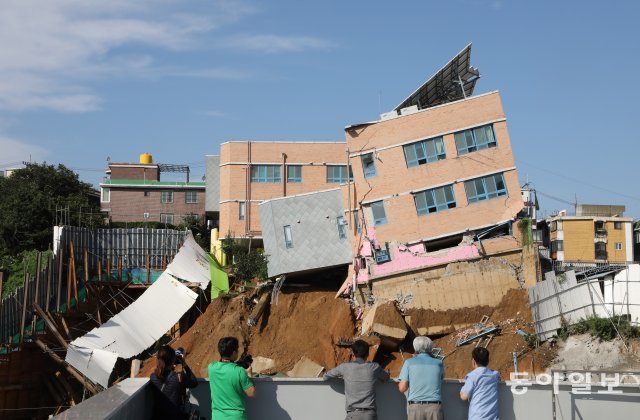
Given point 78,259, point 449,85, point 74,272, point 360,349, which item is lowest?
point 360,349

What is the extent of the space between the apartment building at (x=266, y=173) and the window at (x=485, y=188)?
1235 cm

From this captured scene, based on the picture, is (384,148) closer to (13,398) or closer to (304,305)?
(304,305)

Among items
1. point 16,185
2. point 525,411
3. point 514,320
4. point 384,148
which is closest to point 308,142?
point 384,148

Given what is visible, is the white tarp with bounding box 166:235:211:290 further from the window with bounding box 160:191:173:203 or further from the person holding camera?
the person holding camera

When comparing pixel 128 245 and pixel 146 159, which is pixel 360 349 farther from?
pixel 146 159

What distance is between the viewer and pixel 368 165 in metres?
29.9

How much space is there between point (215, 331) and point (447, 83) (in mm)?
13894

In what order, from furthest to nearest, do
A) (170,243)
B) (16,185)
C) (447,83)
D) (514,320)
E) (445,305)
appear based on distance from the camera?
(16,185) < (170,243) < (447,83) < (445,305) < (514,320)

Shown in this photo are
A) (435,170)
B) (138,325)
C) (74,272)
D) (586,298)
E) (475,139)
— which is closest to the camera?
(586,298)

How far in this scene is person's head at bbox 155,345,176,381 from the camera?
8391 millimetres

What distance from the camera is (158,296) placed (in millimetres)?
30438

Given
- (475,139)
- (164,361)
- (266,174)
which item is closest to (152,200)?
(266,174)

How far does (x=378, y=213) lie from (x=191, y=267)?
8.32 metres

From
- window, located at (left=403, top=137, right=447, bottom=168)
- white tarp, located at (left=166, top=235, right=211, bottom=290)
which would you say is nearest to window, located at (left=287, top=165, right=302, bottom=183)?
white tarp, located at (left=166, top=235, right=211, bottom=290)
